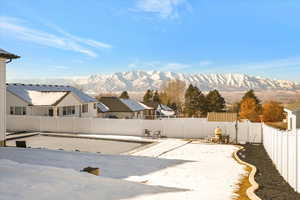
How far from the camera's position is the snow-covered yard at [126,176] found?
659 cm

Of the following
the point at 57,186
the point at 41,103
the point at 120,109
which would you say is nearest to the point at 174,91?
the point at 120,109

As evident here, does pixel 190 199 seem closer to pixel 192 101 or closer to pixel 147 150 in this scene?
pixel 147 150

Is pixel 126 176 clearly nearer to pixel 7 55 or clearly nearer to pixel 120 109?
pixel 7 55

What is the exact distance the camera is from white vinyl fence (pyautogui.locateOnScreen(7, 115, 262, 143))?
21612 millimetres

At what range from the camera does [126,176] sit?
33.3 feet

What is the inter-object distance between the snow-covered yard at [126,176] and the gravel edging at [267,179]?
0.73 metres

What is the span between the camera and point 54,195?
6.23 meters

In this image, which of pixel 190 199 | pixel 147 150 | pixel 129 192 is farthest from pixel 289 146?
pixel 147 150

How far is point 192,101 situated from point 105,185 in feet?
179

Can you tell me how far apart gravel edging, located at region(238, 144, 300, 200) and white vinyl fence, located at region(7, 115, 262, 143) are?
4.45m

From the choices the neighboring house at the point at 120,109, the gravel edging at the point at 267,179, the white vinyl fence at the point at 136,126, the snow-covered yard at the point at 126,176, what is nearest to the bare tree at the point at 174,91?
the neighboring house at the point at 120,109

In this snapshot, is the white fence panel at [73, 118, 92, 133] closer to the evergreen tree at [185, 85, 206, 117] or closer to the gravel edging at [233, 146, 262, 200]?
the gravel edging at [233, 146, 262, 200]

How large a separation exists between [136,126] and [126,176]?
1422 cm

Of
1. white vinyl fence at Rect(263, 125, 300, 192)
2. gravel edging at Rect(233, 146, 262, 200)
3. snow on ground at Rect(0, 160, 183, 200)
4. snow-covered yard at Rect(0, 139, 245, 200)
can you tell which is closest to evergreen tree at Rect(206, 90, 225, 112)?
snow-covered yard at Rect(0, 139, 245, 200)
